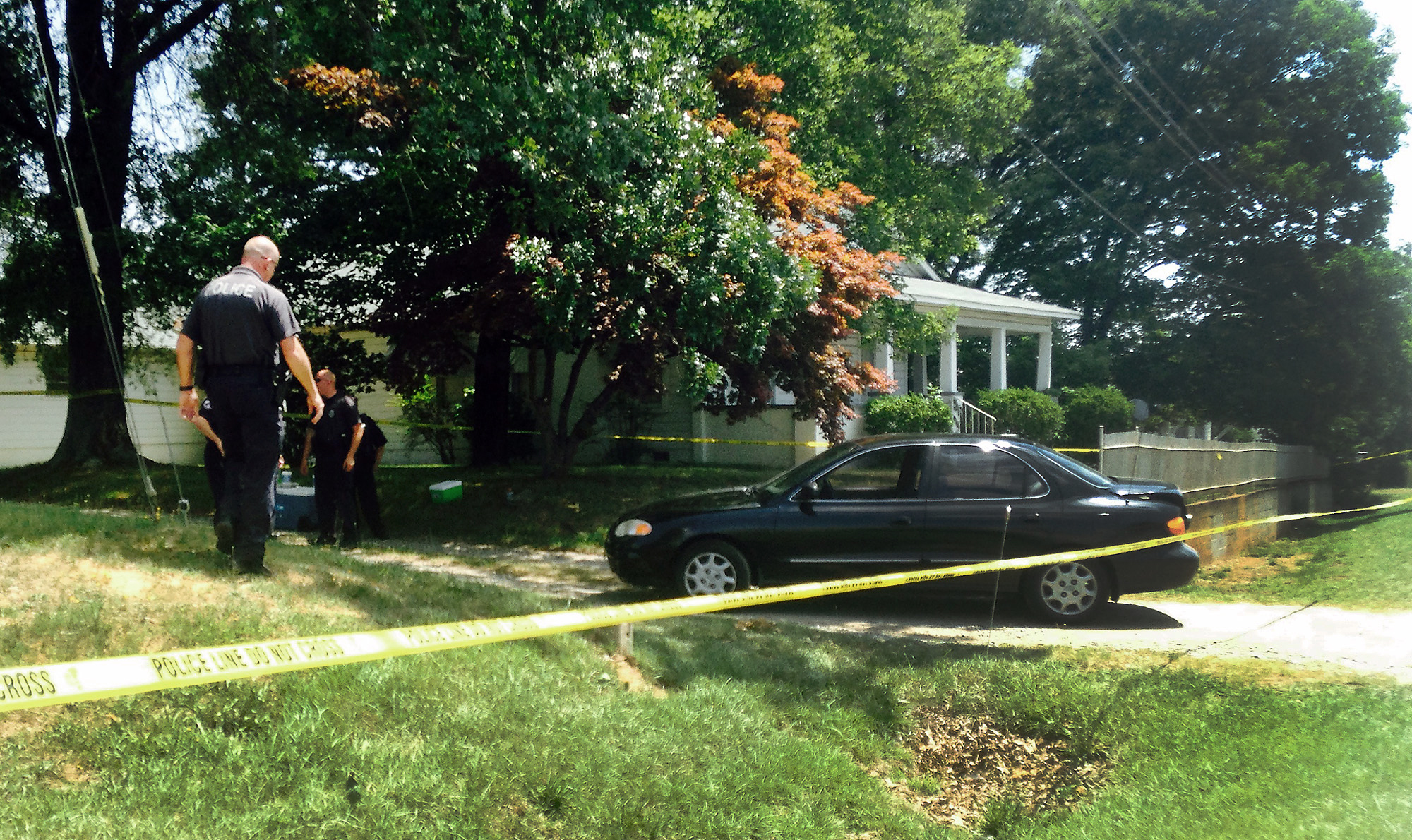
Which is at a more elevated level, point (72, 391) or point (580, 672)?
point (72, 391)

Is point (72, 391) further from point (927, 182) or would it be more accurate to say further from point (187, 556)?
point (927, 182)

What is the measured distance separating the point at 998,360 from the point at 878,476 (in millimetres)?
17951

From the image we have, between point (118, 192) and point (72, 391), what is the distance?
3286 millimetres

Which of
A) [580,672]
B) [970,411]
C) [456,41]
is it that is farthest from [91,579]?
[970,411]

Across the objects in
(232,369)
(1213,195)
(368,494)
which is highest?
(1213,195)

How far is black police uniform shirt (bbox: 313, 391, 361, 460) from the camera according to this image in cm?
873

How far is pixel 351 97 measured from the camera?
11.7 m

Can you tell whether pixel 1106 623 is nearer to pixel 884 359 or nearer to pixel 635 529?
pixel 635 529

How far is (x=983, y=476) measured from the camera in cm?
823

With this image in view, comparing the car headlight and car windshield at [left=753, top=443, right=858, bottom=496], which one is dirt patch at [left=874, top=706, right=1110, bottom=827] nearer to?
car windshield at [left=753, top=443, right=858, bottom=496]

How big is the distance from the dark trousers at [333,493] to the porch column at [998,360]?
1877 centimetres

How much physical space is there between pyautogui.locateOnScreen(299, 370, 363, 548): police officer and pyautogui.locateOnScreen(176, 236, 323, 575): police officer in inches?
116

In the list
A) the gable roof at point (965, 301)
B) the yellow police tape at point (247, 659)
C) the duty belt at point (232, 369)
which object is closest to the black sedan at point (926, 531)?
the duty belt at point (232, 369)

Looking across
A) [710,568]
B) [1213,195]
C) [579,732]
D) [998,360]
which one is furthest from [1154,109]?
[579,732]
